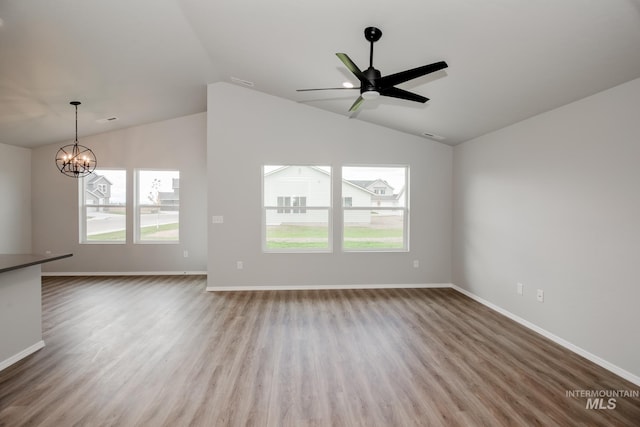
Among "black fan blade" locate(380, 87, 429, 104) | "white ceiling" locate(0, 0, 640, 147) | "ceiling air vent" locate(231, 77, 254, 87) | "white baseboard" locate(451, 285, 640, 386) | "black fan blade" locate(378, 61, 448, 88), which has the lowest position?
"white baseboard" locate(451, 285, 640, 386)

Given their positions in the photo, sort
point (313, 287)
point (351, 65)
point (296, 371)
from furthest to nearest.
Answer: point (313, 287)
point (296, 371)
point (351, 65)

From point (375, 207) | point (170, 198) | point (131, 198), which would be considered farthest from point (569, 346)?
point (131, 198)

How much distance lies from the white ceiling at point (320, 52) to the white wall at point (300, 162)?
325 millimetres

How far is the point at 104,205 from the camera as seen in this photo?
19.6 ft

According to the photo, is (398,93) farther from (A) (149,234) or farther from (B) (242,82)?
(A) (149,234)

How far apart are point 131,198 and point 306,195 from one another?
3656 millimetres

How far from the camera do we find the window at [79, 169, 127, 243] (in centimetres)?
596

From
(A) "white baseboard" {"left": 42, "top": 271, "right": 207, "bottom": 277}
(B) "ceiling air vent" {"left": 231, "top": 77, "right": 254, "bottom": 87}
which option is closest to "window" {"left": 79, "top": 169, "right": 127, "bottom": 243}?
(A) "white baseboard" {"left": 42, "top": 271, "right": 207, "bottom": 277}

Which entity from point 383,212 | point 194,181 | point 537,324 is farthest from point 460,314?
point 194,181

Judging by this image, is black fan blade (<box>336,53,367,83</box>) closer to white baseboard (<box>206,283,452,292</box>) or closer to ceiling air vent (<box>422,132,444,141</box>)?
ceiling air vent (<box>422,132,444,141</box>)

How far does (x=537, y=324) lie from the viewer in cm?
333

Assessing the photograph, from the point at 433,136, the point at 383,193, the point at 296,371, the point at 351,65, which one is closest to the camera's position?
the point at 351,65

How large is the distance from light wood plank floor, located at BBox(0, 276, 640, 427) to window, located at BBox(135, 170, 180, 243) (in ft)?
6.94

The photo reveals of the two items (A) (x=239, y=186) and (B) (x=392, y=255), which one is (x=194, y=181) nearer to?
(A) (x=239, y=186)
